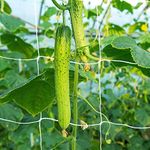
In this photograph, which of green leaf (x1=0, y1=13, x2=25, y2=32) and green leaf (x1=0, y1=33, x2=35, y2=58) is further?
green leaf (x1=0, y1=33, x2=35, y2=58)

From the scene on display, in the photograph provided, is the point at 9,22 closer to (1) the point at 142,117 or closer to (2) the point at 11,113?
(2) the point at 11,113

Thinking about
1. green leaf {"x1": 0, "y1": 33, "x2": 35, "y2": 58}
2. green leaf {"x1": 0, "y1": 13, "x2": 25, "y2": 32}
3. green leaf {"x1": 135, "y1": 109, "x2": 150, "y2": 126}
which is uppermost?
green leaf {"x1": 0, "y1": 13, "x2": 25, "y2": 32}

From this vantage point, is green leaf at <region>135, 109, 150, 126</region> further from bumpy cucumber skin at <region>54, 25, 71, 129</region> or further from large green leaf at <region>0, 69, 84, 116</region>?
bumpy cucumber skin at <region>54, 25, 71, 129</region>

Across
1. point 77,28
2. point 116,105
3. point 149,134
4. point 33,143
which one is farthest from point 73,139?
point 149,134

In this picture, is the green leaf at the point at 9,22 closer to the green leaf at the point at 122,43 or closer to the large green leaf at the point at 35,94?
the large green leaf at the point at 35,94

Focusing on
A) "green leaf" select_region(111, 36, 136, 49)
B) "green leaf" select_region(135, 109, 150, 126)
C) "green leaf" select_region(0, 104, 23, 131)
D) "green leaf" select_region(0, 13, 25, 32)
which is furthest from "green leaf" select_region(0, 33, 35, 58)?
"green leaf" select_region(111, 36, 136, 49)

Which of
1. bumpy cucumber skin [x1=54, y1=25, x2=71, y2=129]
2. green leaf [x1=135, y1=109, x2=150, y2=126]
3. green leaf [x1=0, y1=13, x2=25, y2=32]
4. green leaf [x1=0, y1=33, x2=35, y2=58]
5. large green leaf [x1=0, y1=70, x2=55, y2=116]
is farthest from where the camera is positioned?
green leaf [x1=135, y1=109, x2=150, y2=126]

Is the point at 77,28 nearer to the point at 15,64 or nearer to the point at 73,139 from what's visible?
the point at 73,139

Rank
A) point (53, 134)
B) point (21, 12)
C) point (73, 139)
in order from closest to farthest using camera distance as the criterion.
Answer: point (73, 139)
point (53, 134)
point (21, 12)
